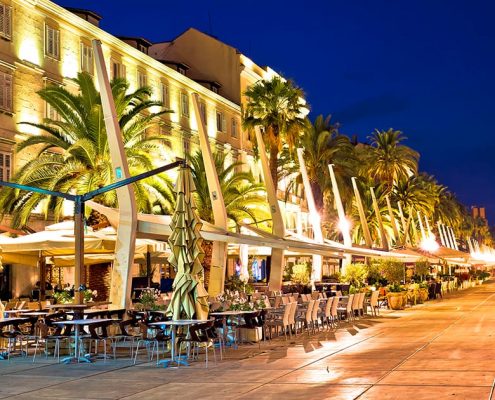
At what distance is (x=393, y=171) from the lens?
84.4 meters

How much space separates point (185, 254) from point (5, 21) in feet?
72.4

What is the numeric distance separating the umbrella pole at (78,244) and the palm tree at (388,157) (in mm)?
66152

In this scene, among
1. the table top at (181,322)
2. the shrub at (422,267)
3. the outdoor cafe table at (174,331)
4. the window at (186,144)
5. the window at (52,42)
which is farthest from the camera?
the window at (186,144)

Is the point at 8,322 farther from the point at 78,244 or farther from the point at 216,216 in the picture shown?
the point at 216,216

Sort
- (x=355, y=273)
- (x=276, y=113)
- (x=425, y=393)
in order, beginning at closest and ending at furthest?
(x=425, y=393) → (x=355, y=273) → (x=276, y=113)

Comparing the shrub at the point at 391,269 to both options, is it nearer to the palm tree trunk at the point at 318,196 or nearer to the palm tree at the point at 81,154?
the palm tree trunk at the point at 318,196

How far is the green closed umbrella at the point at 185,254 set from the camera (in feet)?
59.3

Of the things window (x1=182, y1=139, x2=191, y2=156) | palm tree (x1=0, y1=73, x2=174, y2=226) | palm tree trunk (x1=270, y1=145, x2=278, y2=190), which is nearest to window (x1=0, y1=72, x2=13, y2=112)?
palm tree (x1=0, y1=73, x2=174, y2=226)

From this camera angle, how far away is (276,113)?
47.0 meters

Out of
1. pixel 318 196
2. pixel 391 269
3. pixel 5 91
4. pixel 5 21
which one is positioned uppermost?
pixel 5 21

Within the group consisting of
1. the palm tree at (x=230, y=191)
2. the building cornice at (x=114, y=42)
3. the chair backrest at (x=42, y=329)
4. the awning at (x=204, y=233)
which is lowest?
the chair backrest at (x=42, y=329)

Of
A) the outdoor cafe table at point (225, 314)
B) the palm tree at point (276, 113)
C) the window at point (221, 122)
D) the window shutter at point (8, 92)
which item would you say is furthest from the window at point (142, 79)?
the outdoor cafe table at point (225, 314)

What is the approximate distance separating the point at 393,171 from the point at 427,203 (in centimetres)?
1529

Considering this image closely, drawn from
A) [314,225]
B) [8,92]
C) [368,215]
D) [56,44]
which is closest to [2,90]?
[8,92]
